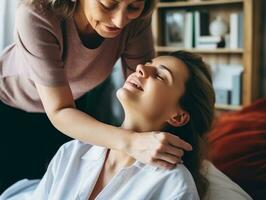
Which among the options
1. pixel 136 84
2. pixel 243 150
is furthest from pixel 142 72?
pixel 243 150

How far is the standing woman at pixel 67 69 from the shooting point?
1.09 meters

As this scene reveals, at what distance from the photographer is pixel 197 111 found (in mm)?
1246

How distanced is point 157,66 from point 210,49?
1988 millimetres

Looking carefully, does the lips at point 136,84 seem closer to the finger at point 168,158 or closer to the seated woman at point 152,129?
the seated woman at point 152,129

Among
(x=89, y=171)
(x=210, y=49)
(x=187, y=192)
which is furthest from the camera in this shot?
(x=210, y=49)

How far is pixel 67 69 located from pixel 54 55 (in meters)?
0.20

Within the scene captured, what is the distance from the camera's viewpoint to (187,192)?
1.05 metres

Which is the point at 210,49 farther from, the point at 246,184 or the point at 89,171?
the point at 89,171

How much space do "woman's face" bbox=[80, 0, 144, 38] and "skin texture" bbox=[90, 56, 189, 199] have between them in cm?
14

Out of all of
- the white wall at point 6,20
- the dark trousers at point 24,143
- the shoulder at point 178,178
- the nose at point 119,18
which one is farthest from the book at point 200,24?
the shoulder at point 178,178

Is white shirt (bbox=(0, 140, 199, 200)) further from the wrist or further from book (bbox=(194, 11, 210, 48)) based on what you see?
book (bbox=(194, 11, 210, 48))

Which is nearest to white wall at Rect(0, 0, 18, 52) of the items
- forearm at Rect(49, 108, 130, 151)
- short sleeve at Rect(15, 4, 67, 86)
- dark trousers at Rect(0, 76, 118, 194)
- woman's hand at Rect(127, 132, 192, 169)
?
dark trousers at Rect(0, 76, 118, 194)

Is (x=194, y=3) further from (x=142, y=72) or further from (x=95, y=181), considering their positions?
(x=95, y=181)

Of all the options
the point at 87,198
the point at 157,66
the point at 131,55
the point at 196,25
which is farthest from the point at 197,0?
the point at 87,198
